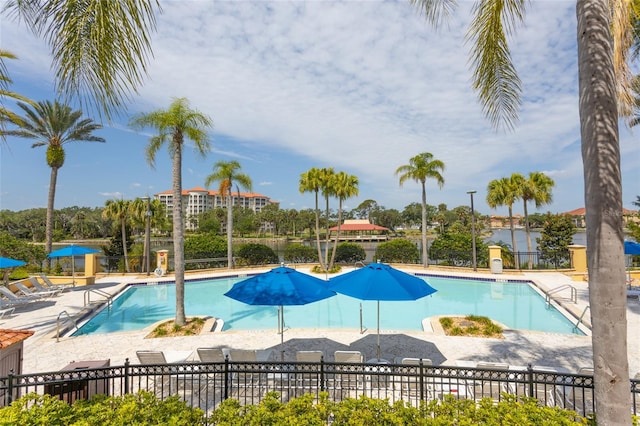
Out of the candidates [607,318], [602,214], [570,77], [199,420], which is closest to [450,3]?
[570,77]

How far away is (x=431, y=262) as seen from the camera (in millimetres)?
22219

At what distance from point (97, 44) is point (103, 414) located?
3.57m

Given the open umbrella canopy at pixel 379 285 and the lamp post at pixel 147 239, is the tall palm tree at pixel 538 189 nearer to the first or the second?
the open umbrella canopy at pixel 379 285

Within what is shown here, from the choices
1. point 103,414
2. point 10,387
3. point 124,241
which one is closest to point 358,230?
point 124,241

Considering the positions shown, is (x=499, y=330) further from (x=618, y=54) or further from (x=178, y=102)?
(x=178, y=102)

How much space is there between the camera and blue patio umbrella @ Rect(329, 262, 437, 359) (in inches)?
239

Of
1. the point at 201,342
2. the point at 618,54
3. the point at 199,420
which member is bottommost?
the point at 201,342

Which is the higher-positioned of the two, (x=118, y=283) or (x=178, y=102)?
(x=178, y=102)

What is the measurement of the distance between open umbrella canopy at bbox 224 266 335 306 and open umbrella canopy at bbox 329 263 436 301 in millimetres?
401

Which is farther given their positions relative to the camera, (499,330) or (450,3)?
(499,330)

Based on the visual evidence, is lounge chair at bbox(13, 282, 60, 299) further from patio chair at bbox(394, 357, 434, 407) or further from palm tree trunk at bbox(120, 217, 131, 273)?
patio chair at bbox(394, 357, 434, 407)

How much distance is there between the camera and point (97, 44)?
8.16ft

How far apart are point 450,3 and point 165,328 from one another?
34.3 feet

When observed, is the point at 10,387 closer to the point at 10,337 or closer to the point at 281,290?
the point at 10,337
